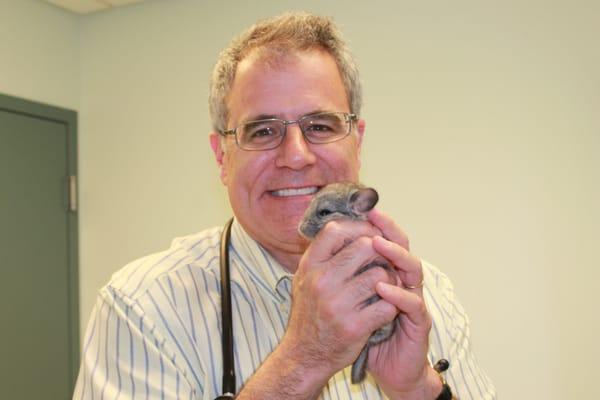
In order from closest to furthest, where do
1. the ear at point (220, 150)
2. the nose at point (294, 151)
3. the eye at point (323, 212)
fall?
the eye at point (323, 212)
the nose at point (294, 151)
the ear at point (220, 150)

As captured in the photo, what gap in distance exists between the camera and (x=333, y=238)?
3.92 ft

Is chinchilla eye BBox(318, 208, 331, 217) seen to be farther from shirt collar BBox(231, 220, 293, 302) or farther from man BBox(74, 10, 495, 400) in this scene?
shirt collar BBox(231, 220, 293, 302)

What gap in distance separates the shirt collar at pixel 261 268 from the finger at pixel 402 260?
0.44m

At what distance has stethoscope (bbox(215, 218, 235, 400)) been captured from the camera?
1.38 metres

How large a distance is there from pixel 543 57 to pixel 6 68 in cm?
331

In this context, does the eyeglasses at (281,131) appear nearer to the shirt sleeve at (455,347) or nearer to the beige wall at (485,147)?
the shirt sleeve at (455,347)

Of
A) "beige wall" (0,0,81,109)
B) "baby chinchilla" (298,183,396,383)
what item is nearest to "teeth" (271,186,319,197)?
"baby chinchilla" (298,183,396,383)

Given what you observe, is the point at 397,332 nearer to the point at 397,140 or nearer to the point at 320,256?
the point at 320,256

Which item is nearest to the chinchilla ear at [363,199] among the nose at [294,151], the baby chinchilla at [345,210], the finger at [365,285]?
the baby chinchilla at [345,210]

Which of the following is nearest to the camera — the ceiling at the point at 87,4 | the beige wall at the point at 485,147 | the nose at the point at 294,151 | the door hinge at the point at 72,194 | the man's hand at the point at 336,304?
the man's hand at the point at 336,304

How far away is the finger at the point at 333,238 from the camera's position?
1.20 metres

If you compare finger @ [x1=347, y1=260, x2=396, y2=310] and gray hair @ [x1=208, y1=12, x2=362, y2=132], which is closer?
finger @ [x1=347, y1=260, x2=396, y2=310]

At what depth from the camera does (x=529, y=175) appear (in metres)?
2.94

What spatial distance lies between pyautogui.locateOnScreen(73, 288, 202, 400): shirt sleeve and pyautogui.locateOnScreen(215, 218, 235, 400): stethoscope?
0.29 ft
